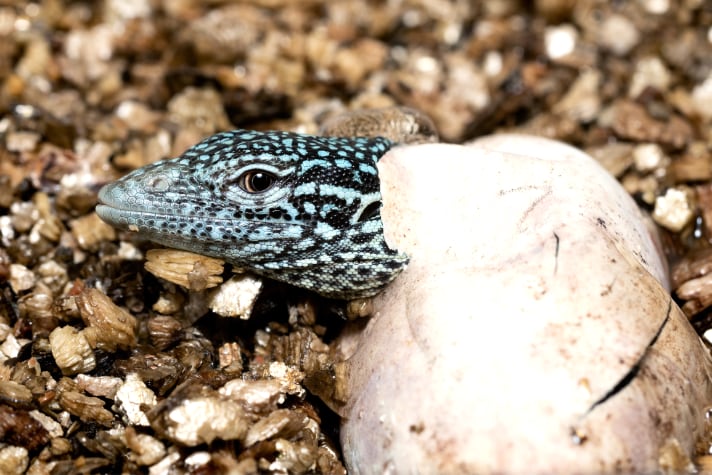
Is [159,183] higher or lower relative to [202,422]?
higher

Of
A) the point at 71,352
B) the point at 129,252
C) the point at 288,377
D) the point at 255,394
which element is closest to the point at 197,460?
the point at 255,394

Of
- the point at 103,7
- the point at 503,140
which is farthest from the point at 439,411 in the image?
the point at 103,7

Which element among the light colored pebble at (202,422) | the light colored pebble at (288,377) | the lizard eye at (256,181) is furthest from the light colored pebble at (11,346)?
the lizard eye at (256,181)

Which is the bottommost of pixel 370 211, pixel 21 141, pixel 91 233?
pixel 91 233

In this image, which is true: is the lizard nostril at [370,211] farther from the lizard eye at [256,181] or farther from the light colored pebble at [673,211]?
the light colored pebble at [673,211]

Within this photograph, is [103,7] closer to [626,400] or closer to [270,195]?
[270,195]

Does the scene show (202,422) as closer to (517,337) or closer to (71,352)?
(71,352)
